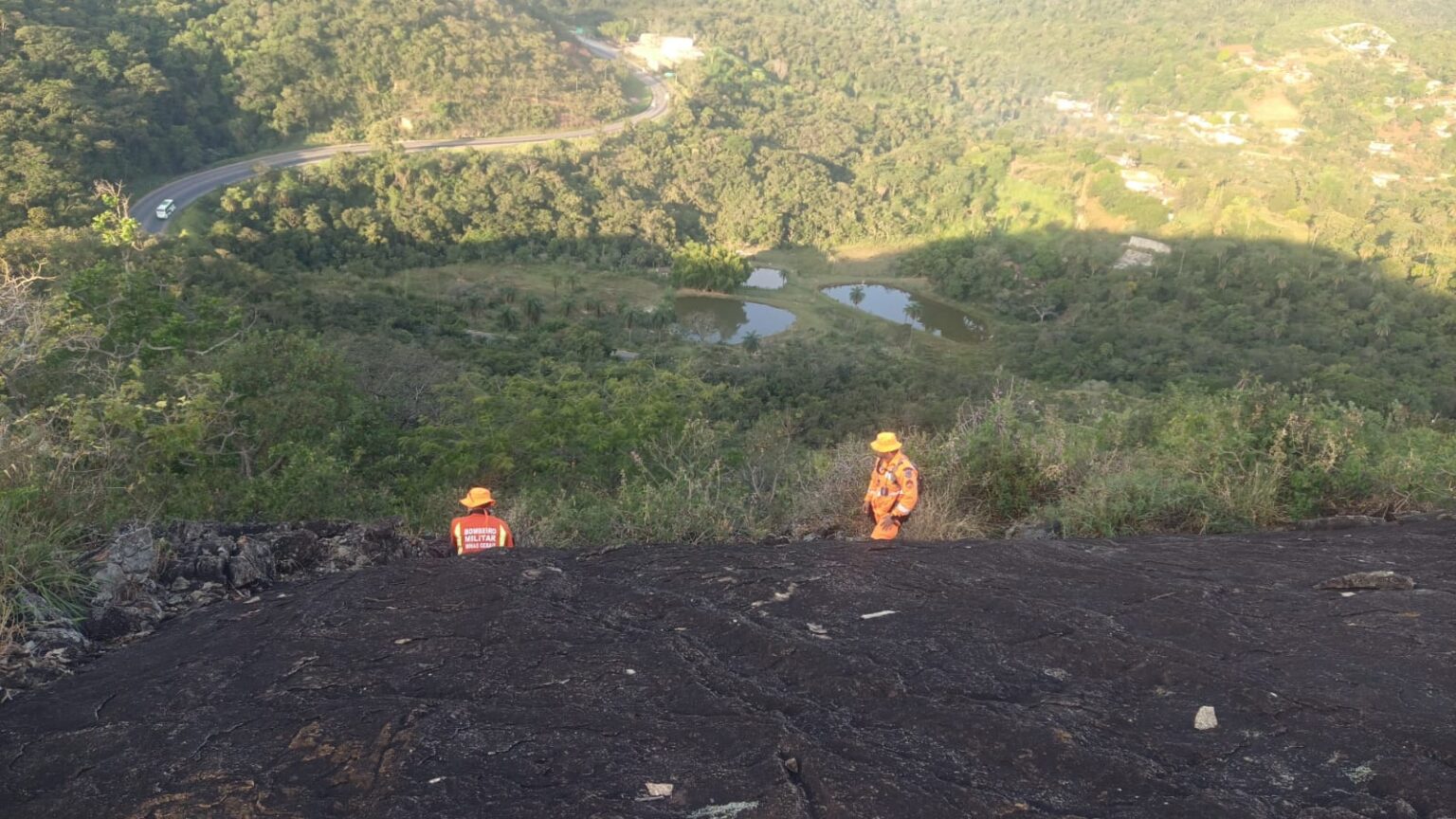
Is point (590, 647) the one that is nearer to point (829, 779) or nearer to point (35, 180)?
point (829, 779)

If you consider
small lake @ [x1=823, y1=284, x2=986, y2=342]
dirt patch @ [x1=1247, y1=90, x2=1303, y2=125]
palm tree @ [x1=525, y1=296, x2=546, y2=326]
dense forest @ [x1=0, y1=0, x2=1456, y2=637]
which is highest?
dirt patch @ [x1=1247, y1=90, x2=1303, y2=125]

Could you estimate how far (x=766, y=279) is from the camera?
62250 millimetres

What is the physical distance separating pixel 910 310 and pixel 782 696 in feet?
187

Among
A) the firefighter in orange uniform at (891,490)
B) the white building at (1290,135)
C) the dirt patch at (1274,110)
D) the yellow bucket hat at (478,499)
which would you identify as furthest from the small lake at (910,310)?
the dirt patch at (1274,110)

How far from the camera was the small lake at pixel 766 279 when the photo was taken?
60.2 m

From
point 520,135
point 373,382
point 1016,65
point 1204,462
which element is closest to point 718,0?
point 1016,65

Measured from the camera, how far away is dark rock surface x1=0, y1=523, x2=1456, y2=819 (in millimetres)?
3170

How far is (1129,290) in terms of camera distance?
173ft

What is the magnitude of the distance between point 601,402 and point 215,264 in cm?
2297

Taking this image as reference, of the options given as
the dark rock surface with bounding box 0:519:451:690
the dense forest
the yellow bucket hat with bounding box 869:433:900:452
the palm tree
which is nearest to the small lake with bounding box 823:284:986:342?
the dense forest

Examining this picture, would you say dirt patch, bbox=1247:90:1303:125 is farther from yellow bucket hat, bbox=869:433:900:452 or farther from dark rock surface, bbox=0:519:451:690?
dark rock surface, bbox=0:519:451:690

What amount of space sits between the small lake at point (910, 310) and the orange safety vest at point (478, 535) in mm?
50420

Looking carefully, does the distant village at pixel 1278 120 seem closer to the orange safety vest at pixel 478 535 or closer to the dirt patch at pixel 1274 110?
the dirt patch at pixel 1274 110

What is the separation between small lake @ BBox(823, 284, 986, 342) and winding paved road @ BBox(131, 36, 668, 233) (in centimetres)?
2563
